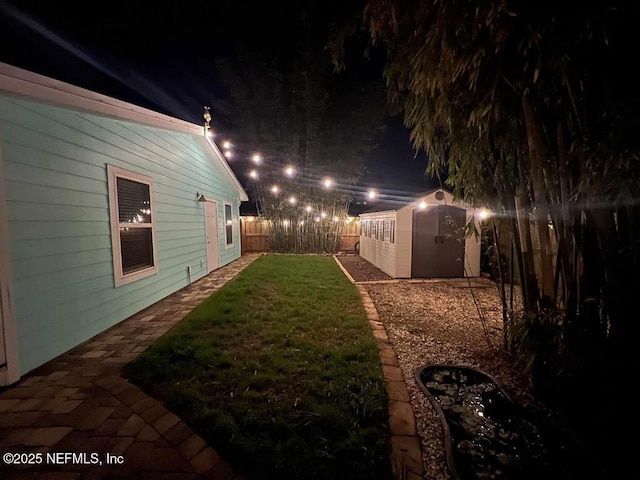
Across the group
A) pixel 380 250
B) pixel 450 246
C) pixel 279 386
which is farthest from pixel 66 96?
pixel 380 250

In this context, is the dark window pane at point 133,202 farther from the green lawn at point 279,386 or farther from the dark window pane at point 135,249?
the green lawn at point 279,386

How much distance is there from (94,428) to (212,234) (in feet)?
20.4

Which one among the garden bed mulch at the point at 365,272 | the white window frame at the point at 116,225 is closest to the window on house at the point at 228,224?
the garden bed mulch at the point at 365,272

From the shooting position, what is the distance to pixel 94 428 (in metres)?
1.77

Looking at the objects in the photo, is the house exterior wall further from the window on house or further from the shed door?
the window on house

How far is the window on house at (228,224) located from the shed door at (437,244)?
20.5ft

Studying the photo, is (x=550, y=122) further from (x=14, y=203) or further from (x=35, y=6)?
(x=35, y=6)

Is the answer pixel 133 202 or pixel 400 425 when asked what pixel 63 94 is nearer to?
pixel 133 202

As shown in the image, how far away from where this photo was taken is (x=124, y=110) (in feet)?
10.6

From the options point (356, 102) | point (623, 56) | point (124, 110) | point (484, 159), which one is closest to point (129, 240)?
point (124, 110)

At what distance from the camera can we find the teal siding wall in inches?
94.2

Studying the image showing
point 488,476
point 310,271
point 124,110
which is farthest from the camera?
point 310,271

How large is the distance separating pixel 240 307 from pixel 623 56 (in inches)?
180

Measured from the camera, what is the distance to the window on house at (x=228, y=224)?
9.28 metres
